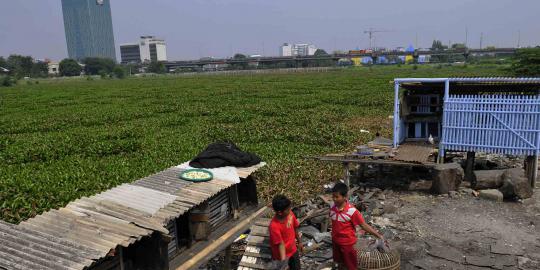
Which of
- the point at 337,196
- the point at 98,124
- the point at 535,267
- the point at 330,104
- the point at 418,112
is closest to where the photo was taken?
the point at 337,196

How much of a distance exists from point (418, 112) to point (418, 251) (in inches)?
275

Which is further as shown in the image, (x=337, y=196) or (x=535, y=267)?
(x=535, y=267)

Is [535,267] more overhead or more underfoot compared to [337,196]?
more underfoot

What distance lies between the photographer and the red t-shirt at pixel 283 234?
571 cm

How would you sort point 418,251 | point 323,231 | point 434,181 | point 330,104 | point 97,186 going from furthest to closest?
1. point 330,104
2. point 97,186
3. point 434,181
4. point 323,231
5. point 418,251

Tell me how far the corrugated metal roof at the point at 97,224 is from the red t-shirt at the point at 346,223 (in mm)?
1997

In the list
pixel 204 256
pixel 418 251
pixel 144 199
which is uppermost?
pixel 144 199

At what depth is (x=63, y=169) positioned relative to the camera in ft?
45.8

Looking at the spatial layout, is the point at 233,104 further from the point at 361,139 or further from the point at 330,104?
the point at 361,139

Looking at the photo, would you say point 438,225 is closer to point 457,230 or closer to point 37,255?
point 457,230

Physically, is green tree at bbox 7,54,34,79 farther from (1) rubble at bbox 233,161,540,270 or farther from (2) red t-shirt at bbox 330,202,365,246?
(2) red t-shirt at bbox 330,202,365,246

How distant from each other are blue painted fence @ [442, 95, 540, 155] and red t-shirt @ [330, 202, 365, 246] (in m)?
6.54

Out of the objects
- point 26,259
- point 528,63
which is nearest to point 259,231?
point 26,259

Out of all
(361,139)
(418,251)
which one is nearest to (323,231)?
(418,251)
